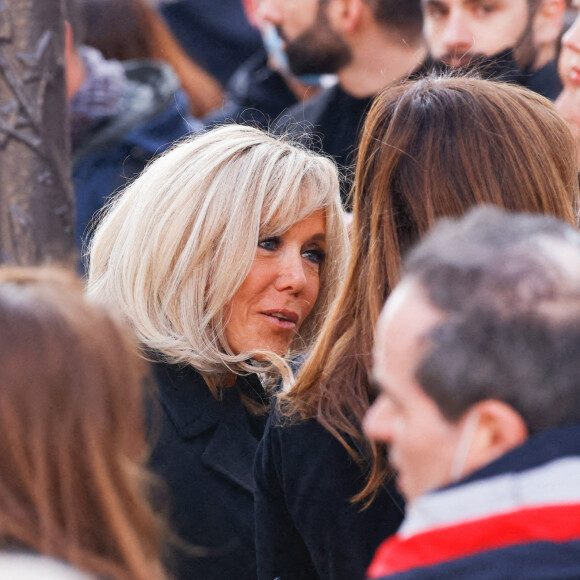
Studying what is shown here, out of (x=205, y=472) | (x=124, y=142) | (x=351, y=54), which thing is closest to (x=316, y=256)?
(x=205, y=472)


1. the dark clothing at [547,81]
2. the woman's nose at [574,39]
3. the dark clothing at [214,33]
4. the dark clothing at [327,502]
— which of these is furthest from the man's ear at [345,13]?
the dark clothing at [327,502]

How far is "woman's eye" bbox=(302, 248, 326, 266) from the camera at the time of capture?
3080mm

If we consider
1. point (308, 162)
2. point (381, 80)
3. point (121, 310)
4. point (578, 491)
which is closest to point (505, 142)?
point (578, 491)

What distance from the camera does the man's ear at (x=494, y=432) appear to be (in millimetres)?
1254

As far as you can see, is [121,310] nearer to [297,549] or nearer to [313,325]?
[313,325]

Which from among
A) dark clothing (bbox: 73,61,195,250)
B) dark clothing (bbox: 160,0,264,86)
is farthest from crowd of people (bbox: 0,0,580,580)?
dark clothing (bbox: 160,0,264,86)

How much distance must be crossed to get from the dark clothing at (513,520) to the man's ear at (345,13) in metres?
3.15

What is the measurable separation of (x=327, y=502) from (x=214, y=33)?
4374 millimetres

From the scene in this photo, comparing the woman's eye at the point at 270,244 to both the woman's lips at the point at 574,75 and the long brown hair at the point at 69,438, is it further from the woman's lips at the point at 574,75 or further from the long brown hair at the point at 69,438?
the long brown hair at the point at 69,438

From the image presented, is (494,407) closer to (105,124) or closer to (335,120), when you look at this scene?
(335,120)

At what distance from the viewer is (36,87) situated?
9.37 feet

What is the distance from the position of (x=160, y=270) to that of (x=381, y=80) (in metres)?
1.68

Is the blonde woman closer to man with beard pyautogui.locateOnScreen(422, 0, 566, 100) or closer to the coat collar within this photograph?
the coat collar

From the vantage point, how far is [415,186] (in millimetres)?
1961
